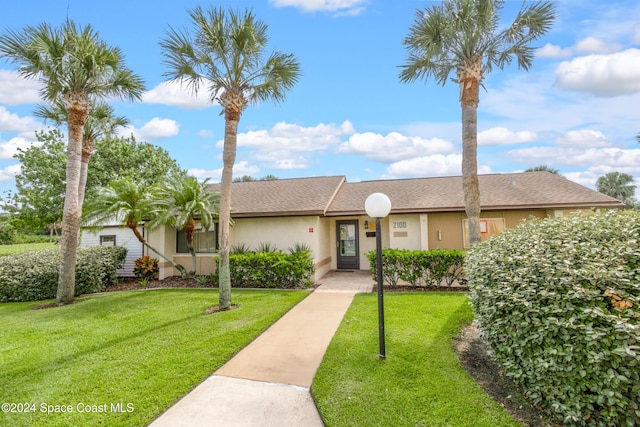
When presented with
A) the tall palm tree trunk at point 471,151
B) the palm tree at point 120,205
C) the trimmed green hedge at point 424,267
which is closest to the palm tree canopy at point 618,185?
the trimmed green hedge at point 424,267

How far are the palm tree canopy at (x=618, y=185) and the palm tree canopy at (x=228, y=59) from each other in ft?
108

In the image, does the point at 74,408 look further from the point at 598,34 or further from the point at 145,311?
the point at 598,34

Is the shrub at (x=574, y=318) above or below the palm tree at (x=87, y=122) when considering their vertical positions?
below

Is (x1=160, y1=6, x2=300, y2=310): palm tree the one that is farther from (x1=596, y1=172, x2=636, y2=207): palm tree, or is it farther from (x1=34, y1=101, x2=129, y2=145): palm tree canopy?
(x1=596, y1=172, x2=636, y2=207): palm tree

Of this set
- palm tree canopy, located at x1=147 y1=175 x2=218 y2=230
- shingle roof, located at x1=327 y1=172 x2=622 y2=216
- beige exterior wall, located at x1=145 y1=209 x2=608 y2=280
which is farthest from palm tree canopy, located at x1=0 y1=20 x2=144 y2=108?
shingle roof, located at x1=327 y1=172 x2=622 y2=216

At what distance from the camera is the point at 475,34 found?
26.7 ft

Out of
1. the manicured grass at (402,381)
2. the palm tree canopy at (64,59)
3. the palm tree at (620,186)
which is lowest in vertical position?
the manicured grass at (402,381)

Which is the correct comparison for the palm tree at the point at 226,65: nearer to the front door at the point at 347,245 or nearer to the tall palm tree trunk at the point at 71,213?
the tall palm tree trunk at the point at 71,213

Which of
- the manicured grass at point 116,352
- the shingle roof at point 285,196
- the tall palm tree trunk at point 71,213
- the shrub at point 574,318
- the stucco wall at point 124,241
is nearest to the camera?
the shrub at point 574,318

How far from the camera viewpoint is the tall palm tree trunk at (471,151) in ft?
27.3

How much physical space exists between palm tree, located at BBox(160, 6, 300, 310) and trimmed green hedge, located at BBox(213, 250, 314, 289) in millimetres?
2702

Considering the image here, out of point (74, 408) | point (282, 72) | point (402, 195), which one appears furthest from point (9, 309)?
point (402, 195)

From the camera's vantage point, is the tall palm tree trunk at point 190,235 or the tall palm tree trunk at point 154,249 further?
the tall palm tree trunk at point 154,249

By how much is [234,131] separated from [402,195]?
28.8ft
